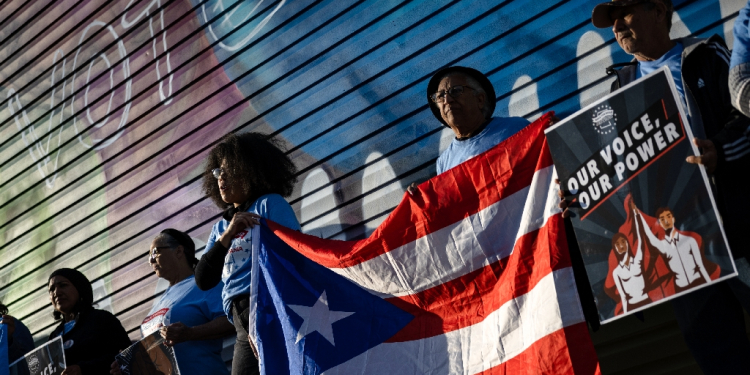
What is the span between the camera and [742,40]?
2707 millimetres

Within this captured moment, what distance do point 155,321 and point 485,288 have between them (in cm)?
233

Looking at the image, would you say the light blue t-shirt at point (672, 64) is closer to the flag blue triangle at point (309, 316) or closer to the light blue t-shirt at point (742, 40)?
the light blue t-shirt at point (742, 40)

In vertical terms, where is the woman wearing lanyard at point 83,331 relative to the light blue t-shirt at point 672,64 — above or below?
below

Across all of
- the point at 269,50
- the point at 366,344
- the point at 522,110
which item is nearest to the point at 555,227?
the point at 366,344

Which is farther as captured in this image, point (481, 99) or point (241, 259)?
point (241, 259)

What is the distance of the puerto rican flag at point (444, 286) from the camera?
3100 millimetres

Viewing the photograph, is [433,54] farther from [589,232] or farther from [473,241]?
[589,232]

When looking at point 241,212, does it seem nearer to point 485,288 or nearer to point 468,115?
point 468,115

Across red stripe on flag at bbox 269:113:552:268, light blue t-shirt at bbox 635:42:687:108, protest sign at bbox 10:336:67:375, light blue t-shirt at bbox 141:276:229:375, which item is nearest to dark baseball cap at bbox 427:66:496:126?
red stripe on flag at bbox 269:113:552:268

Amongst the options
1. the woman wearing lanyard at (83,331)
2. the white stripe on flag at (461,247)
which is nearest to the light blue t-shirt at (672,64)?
the white stripe on flag at (461,247)

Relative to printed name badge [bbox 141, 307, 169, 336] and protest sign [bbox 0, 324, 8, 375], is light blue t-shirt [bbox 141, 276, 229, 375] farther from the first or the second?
protest sign [bbox 0, 324, 8, 375]

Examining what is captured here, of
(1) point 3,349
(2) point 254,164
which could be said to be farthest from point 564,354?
(1) point 3,349

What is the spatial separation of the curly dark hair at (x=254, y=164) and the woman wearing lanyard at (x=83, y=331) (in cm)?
146

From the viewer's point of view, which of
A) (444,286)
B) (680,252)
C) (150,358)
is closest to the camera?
(680,252)
